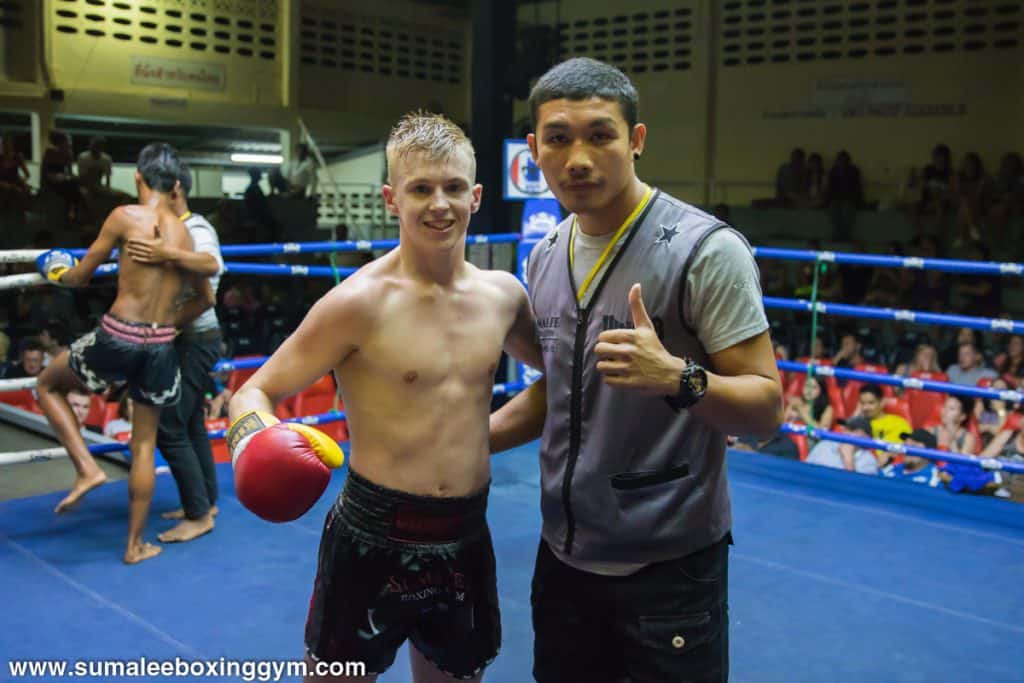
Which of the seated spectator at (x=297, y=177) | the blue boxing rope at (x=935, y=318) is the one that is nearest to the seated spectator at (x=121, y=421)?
the blue boxing rope at (x=935, y=318)

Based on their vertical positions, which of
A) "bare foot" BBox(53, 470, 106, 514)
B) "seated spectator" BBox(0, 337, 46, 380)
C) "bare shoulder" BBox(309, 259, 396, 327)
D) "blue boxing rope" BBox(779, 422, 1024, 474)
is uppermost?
"bare shoulder" BBox(309, 259, 396, 327)

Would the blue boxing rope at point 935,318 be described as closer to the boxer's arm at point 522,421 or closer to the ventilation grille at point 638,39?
the boxer's arm at point 522,421

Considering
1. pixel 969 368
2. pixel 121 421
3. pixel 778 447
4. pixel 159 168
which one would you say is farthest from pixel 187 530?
pixel 969 368

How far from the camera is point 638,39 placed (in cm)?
1191

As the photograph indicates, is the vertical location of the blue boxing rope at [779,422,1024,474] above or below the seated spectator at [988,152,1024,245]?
below

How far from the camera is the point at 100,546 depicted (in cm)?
353

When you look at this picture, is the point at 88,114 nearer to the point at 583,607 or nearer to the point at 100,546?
the point at 100,546

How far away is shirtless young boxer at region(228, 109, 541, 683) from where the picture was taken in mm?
1715

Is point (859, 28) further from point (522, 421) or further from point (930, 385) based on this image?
point (522, 421)

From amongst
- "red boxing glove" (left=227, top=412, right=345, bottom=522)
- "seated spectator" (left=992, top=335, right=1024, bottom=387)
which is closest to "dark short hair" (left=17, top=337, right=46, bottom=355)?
"red boxing glove" (left=227, top=412, right=345, bottom=522)

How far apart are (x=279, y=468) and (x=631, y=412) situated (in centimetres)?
55

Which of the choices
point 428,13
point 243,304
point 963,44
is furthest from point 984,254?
point 428,13

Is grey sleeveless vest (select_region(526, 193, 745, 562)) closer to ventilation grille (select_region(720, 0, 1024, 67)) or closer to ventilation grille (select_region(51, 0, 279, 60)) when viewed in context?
ventilation grille (select_region(720, 0, 1024, 67))

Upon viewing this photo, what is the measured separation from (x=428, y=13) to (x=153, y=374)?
10391 mm
